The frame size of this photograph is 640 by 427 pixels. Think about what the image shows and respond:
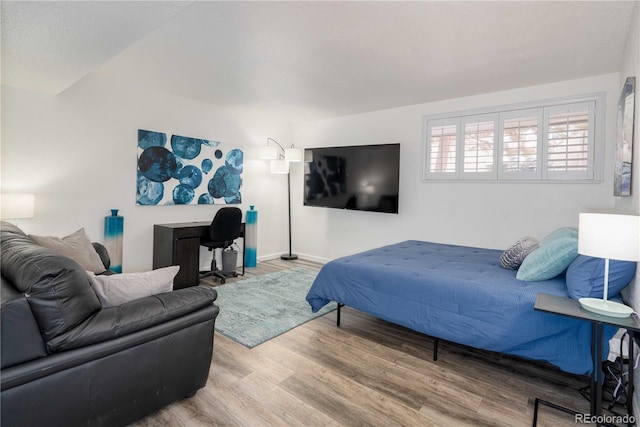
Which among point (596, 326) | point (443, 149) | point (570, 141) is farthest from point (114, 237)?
point (570, 141)

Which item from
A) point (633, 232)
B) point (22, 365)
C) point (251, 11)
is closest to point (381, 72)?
point (251, 11)

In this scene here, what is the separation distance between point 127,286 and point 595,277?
2.60 m

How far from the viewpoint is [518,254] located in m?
2.63

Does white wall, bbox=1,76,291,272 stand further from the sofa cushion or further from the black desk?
the sofa cushion

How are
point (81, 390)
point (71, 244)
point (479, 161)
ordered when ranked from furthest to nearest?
point (479, 161) → point (71, 244) → point (81, 390)

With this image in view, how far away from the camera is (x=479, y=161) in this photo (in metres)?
4.09

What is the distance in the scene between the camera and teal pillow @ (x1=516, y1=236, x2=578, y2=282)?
2.16m

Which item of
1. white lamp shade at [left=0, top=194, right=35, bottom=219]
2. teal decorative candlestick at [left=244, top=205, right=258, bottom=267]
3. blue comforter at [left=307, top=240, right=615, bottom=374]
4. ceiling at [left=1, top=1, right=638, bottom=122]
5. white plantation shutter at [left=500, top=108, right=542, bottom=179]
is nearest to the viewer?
blue comforter at [left=307, top=240, right=615, bottom=374]

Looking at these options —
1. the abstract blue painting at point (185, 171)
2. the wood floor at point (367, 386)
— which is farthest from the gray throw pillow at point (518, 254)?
the abstract blue painting at point (185, 171)

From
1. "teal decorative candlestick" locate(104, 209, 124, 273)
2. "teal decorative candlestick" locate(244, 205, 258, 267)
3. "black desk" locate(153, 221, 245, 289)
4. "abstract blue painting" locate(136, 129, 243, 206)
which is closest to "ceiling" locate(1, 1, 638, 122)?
"abstract blue painting" locate(136, 129, 243, 206)

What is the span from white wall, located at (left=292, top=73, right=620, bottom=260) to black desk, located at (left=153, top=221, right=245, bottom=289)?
7.33ft

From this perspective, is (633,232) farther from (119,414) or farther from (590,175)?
(119,414)

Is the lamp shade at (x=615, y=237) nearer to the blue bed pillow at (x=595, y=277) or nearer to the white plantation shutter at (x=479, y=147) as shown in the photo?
the blue bed pillow at (x=595, y=277)

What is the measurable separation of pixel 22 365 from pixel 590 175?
Result: 4623 mm
